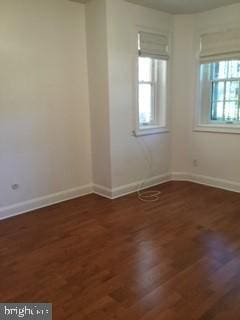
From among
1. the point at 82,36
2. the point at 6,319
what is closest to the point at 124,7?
the point at 82,36

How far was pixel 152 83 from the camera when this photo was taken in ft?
14.8

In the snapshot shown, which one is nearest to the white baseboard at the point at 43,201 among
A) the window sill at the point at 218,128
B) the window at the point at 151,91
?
the window at the point at 151,91

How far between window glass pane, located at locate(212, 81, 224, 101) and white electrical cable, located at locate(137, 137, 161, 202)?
1.28 metres

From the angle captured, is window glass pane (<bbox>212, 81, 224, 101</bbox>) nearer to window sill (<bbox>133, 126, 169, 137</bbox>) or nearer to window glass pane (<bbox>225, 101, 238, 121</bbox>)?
window glass pane (<bbox>225, 101, 238, 121</bbox>)

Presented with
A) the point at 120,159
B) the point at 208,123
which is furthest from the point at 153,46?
the point at 120,159

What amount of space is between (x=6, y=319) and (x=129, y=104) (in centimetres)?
294

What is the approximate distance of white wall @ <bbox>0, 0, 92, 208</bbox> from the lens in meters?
3.37

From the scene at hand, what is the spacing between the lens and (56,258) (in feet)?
8.64

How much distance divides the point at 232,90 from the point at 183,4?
1.36 metres

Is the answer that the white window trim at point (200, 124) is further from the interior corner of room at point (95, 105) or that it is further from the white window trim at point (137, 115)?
the white window trim at point (137, 115)

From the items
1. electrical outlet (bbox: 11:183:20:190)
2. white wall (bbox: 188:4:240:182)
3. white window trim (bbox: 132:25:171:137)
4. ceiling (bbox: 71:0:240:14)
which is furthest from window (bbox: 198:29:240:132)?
electrical outlet (bbox: 11:183:20:190)

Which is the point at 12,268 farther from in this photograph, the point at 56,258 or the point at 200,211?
the point at 200,211

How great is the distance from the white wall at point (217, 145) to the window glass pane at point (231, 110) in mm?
278

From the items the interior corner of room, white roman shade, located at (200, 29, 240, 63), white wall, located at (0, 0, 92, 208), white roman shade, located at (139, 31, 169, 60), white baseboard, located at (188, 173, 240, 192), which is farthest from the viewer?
white baseboard, located at (188, 173, 240, 192)
